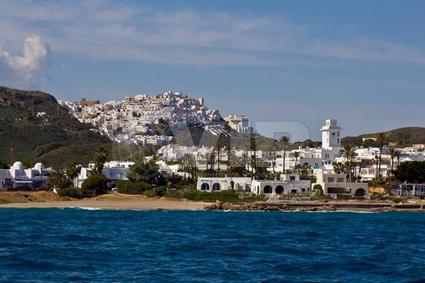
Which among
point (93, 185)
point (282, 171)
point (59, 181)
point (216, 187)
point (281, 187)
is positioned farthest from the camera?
point (282, 171)

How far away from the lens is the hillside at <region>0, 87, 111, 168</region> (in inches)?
5610

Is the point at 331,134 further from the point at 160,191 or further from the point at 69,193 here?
the point at 69,193

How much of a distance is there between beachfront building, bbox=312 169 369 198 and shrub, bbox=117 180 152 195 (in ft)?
65.2

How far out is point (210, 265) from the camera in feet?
99.3

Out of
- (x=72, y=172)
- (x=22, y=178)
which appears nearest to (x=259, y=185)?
(x=72, y=172)

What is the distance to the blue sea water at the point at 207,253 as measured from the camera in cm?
2756

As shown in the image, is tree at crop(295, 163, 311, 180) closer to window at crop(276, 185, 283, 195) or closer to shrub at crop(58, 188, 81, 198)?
window at crop(276, 185, 283, 195)

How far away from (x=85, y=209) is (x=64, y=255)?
4992 cm

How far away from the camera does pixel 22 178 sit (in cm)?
10750

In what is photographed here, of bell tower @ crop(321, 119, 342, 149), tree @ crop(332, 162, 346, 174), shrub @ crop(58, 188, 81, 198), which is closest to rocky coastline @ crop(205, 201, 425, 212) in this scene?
shrub @ crop(58, 188, 81, 198)

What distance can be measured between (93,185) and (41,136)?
64081 mm

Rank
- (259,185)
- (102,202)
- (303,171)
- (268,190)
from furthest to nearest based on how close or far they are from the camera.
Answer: (303,171)
(268,190)
(259,185)
(102,202)

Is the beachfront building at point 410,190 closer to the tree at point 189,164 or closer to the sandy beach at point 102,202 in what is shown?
the tree at point 189,164

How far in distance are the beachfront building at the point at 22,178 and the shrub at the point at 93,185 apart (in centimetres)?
989
